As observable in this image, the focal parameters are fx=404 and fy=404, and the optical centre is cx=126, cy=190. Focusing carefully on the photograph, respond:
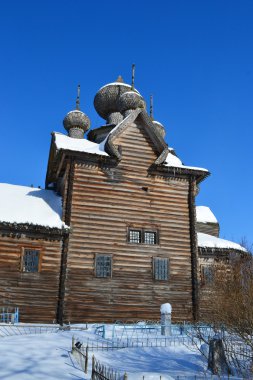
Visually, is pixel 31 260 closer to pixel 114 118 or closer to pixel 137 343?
pixel 137 343

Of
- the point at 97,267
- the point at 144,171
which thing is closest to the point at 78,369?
the point at 97,267

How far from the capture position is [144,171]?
21.4 metres

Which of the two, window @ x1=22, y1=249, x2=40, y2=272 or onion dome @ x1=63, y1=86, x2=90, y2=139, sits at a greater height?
onion dome @ x1=63, y1=86, x2=90, y2=139

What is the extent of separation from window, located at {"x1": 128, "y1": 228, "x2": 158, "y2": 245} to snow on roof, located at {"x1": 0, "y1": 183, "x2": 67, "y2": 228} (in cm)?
345

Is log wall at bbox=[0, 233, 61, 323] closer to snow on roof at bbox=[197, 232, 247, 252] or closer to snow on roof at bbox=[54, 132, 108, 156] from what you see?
snow on roof at bbox=[54, 132, 108, 156]

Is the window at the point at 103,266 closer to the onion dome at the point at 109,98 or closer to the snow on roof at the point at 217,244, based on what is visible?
the snow on roof at the point at 217,244

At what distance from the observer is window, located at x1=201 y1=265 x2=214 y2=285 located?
889 inches

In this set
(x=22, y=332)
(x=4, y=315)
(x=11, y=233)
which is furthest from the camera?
(x=11, y=233)

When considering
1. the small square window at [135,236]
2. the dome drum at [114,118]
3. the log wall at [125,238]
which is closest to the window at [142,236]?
the small square window at [135,236]

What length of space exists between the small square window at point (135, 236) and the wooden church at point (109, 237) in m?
0.05

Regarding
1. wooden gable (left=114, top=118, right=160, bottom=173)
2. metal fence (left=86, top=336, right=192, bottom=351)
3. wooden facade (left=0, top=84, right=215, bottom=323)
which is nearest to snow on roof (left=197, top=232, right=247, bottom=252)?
wooden facade (left=0, top=84, right=215, bottom=323)

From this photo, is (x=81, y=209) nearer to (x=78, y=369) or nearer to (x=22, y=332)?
(x=22, y=332)

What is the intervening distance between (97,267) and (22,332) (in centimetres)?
479

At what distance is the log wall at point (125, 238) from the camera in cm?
1859
